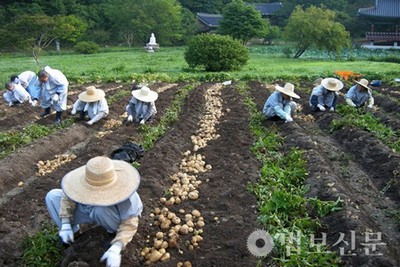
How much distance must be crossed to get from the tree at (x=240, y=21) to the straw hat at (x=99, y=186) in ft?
96.2

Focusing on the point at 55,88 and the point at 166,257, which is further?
the point at 55,88

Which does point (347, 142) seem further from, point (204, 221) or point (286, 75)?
point (286, 75)

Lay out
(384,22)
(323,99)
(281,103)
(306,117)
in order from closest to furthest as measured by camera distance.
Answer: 1. (281,103)
2. (306,117)
3. (323,99)
4. (384,22)

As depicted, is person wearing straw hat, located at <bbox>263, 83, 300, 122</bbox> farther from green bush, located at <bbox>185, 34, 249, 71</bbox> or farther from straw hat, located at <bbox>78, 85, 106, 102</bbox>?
green bush, located at <bbox>185, 34, 249, 71</bbox>

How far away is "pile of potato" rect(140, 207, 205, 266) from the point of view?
13.9 ft

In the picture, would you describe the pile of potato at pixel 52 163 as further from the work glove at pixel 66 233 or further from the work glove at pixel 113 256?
the work glove at pixel 113 256

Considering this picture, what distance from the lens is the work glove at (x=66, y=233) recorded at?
13.3ft

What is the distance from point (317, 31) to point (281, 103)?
62.3ft

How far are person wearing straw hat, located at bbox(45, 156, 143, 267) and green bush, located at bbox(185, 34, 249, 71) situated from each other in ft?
54.7

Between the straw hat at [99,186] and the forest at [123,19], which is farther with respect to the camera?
the forest at [123,19]

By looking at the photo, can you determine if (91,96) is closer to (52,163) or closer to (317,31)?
(52,163)

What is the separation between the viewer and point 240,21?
32.1 m

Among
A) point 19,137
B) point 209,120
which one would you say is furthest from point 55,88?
point 209,120

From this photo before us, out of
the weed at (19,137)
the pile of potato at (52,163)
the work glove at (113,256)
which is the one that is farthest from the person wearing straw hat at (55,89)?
the work glove at (113,256)
